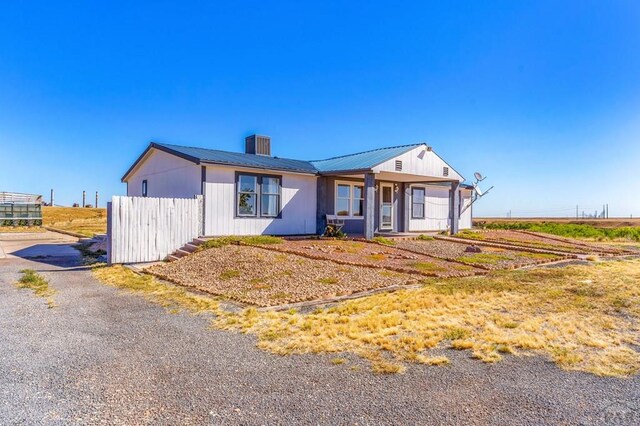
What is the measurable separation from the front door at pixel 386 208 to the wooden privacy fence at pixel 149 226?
8982 millimetres

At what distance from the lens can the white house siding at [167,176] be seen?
15.1 meters

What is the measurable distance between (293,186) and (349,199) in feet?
10.2

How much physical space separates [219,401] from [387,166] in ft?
44.8

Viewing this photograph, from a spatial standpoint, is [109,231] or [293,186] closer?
[109,231]

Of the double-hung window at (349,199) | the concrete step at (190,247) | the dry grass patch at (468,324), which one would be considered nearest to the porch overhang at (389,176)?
the double-hung window at (349,199)

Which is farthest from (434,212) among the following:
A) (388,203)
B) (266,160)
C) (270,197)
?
(270,197)

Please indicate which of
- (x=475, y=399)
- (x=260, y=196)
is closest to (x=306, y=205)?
(x=260, y=196)

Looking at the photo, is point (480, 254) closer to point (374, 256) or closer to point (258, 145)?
point (374, 256)

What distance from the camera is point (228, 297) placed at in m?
7.79

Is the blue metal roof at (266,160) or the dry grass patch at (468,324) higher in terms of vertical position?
the blue metal roof at (266,160)

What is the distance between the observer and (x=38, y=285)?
908cm

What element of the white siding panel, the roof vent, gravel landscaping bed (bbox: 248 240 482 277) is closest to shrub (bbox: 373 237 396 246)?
gravel landscaping bed (bbox: 248 240 482 277)

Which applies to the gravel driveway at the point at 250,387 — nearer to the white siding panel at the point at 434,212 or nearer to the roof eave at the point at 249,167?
the roof eave at the point at 249,167

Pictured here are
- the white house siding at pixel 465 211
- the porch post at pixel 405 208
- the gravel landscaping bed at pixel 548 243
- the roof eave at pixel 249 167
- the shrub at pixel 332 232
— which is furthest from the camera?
the white house siding at pixel 465 211
